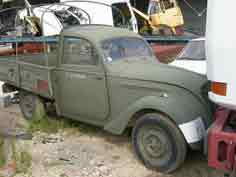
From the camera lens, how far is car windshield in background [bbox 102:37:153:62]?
17.7ft

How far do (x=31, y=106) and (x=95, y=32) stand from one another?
7.18 feet

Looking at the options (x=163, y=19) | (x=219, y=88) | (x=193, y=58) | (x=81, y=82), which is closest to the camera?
(x=219, y=88)

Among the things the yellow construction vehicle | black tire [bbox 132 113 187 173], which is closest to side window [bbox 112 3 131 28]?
the yellow construction vehicle

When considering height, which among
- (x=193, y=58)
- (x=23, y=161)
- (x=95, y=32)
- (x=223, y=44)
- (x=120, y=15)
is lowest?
(x=23, y=161)

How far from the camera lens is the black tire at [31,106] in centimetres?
659

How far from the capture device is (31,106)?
679 centimetres

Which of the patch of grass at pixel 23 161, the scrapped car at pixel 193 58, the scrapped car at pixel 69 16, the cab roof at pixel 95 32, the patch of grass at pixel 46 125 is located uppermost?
the cab roof at pixel 95 32

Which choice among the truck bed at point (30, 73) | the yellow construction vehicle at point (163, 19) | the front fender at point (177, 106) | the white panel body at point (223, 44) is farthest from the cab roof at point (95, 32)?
the yellow construction vehicle at point (163, 19)

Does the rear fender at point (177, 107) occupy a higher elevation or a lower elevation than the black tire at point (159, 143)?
higher

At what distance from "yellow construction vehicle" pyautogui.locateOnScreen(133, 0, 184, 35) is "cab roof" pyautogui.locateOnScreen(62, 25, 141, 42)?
8877mm

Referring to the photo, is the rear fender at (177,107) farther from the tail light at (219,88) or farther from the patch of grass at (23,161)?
the patch of grass at (23,161)

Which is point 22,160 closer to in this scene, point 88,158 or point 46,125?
point 88,158

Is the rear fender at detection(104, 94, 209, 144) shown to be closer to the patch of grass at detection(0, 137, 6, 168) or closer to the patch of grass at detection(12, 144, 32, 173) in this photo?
the patch of grass at detection(12, 144, 32, 173)

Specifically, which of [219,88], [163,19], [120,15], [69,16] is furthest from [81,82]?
[120,15]
